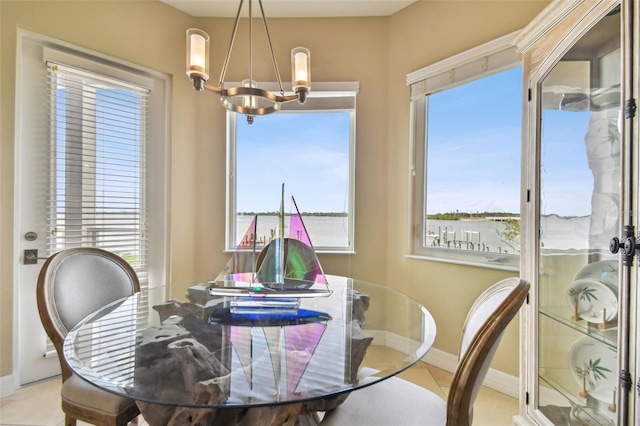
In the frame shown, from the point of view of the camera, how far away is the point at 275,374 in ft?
2.78

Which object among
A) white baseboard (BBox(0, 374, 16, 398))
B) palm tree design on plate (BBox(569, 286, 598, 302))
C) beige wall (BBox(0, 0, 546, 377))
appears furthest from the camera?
beige wall (BBox(0, 0, 546, 377))

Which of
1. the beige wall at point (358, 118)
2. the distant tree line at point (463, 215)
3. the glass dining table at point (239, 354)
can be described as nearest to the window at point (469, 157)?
the distant tree line at point (463, 215)

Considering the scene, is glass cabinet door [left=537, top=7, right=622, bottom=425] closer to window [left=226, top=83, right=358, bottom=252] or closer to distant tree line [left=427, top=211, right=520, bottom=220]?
distant tree line [left=427, top=211, right=520, bottom=220]

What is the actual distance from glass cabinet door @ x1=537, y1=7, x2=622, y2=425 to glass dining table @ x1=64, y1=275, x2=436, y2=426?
0.66 metres

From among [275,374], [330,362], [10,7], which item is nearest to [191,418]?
[275,374]

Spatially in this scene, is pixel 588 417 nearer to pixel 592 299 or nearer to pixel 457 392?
pixel 592 299

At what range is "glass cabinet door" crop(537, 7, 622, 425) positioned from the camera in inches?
47.3

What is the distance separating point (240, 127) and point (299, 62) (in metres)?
1.52

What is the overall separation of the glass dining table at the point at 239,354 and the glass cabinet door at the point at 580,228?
0.66 metres

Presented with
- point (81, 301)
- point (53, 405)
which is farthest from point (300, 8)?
point (53, 405)

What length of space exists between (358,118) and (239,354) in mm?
2335

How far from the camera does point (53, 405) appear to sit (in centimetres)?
185

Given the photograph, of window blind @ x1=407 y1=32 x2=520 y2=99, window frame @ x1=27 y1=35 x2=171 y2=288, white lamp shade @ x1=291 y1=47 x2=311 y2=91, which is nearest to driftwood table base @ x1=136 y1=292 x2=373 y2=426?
white lamp shade @ x1=291 y1=47 x2=311 y2=91

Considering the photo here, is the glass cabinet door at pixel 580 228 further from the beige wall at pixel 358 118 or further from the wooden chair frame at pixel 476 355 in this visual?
the beige wall at pixel 358 118
